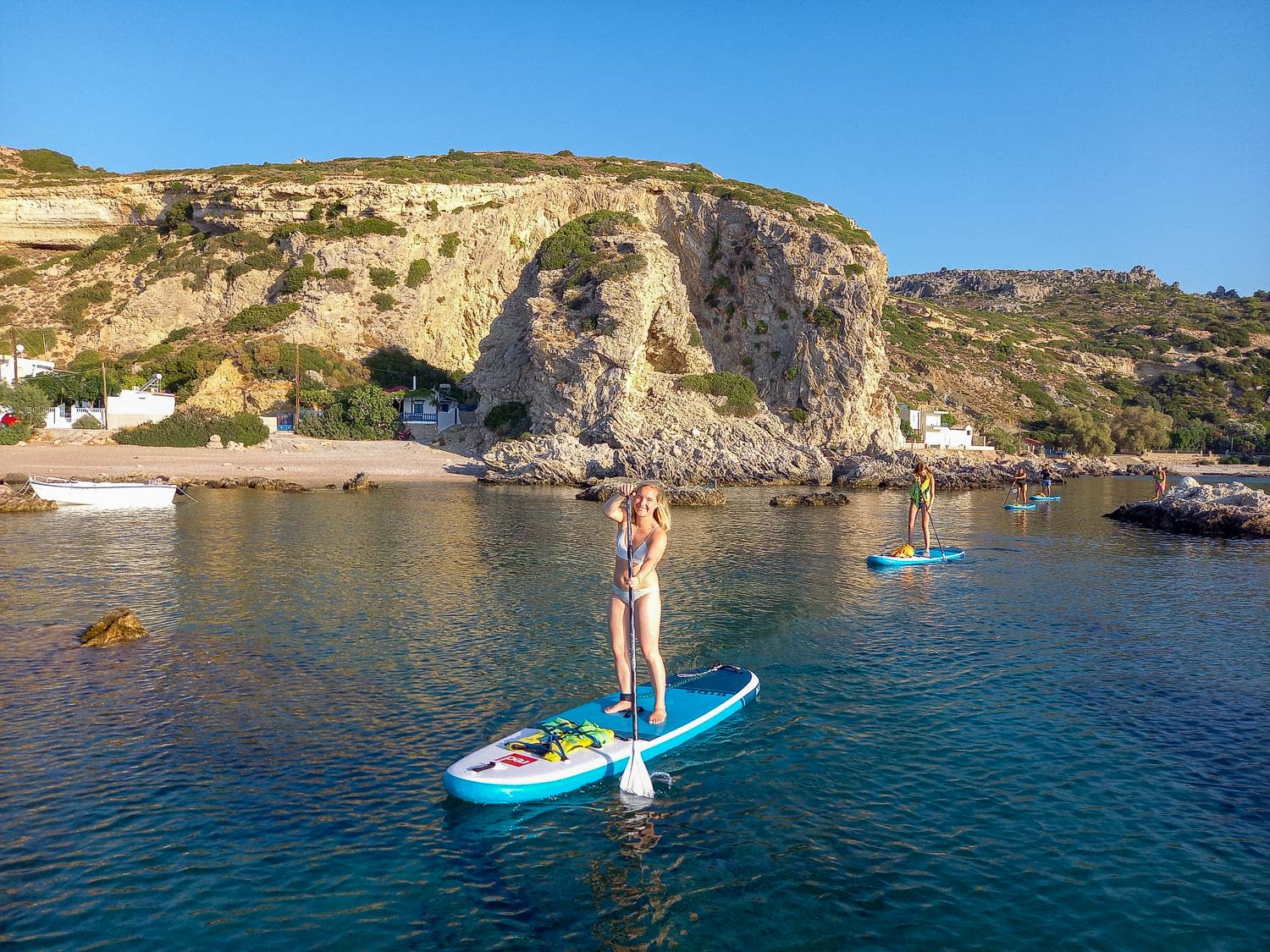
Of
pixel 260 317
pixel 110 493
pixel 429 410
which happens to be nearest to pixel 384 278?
pixel 260 317

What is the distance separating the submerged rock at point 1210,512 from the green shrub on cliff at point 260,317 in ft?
202

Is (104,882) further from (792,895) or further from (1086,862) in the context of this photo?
(1086,862)

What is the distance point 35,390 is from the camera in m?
52.9

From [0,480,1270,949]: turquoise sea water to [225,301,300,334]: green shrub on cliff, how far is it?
52.8 meters

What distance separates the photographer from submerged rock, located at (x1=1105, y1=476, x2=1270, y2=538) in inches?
1178

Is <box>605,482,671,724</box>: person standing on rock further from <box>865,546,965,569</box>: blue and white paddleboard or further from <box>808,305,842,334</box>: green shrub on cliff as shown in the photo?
<box>808,305,842,334</box>: green shrub on cliff

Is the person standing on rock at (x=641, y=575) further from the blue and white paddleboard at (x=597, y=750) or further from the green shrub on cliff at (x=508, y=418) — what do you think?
the green shrub on cliff at (x=508, y=418)

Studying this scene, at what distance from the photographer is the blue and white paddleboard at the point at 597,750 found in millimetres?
7516

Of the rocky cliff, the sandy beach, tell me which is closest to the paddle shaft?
the sandy beach

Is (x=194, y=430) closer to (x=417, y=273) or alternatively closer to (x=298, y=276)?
(x=298, y=276)

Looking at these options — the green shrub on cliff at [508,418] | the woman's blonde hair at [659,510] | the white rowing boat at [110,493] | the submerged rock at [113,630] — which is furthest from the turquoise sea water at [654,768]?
the green shrub on cliff at [508,418]

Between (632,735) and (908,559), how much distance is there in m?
14.8

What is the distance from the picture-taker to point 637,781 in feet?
25.7

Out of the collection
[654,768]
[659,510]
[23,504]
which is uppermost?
[659,510]
